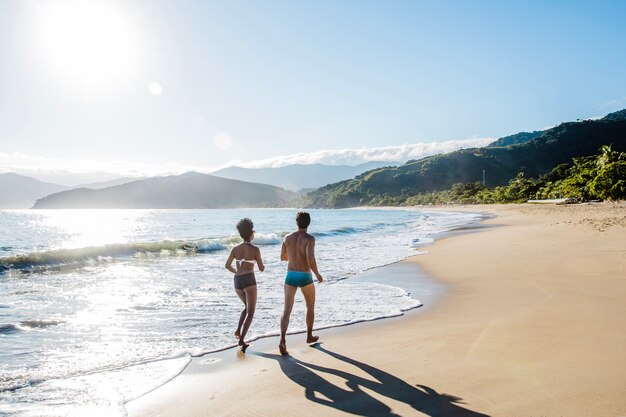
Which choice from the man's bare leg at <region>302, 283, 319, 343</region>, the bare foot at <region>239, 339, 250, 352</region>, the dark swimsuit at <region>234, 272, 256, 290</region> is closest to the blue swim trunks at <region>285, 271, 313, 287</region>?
the man's bare leg at <region>302, 283, 319, 343</region>

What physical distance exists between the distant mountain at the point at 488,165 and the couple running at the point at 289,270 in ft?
506

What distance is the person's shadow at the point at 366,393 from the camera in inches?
142

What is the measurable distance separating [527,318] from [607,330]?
111cm

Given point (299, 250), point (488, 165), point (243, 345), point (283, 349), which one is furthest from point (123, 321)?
point (488, 165)

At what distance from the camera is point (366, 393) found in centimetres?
405

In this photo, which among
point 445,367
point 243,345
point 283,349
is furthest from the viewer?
point 243,345

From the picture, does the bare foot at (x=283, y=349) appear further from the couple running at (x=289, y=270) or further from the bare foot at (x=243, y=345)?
the bare foot at (x=243, y=345)

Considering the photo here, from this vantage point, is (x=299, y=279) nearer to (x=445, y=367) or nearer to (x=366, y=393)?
(x=366, y=393)

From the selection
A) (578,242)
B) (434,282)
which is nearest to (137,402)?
(434,282)

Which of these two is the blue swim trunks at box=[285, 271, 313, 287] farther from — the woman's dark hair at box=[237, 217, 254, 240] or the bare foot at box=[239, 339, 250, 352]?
the bare foot at box=[239, 339, 250, 352]

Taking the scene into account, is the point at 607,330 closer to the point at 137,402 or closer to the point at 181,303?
the point at 137,402

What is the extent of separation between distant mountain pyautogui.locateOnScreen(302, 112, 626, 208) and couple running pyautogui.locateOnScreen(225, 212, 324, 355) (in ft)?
506

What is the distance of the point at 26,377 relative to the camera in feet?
16.1

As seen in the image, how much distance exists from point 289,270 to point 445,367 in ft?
7.79
